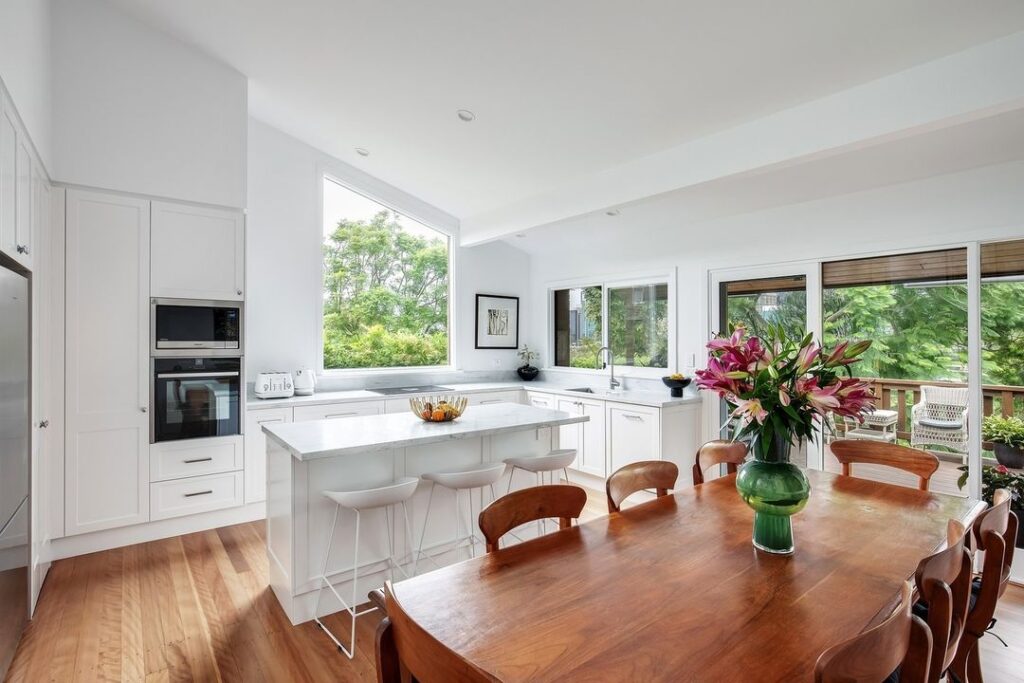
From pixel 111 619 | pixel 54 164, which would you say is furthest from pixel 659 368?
pixel 54 164

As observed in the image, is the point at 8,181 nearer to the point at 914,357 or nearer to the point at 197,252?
the point at 197,252

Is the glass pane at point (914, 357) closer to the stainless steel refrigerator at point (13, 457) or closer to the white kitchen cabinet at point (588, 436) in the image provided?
the white kitchen cabinet at point (588, 436)

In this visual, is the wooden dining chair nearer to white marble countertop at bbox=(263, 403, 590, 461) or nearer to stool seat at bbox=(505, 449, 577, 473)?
stool seat at bbox=(505, 449, 577, 473)

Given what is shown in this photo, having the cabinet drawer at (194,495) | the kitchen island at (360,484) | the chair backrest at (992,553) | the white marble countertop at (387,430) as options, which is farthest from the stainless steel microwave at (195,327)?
the chair backrest at (992,553)

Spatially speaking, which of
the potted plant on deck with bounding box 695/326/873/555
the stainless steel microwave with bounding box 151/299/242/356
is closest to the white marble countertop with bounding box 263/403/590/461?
the stainless steel microwave with bounding box 151/299/242/356

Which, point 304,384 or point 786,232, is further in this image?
point 304,384

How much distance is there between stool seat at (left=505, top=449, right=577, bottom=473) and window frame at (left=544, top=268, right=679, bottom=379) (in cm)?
211

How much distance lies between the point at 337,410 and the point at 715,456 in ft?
9.81

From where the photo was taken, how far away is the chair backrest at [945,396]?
10.1ft

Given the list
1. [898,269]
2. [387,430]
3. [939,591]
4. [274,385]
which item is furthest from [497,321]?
[939,591]

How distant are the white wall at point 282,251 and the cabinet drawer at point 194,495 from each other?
3.44 ft

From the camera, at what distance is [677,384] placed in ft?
14.3

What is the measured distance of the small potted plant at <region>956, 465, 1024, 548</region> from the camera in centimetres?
289

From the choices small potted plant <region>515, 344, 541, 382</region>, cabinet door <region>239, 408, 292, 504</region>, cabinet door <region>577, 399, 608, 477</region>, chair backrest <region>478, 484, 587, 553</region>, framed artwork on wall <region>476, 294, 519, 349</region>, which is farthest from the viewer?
small potted plant <region>515, 344, 541, 382</region>
